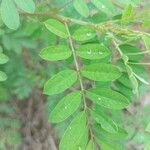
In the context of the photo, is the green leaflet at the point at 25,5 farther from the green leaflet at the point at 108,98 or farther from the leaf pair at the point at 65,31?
the green leaflet at the point at 108,98

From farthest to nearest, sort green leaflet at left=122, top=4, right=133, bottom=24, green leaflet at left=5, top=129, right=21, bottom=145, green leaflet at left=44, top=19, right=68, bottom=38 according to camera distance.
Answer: green leaflet at left=5, top=129, right=21, bottom=145
green leaflet at left=44, top=19, right=68, bottom=38
green leaflet at left=122, top=4, right=133, bottom=24

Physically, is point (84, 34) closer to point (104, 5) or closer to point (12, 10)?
point (104, 5)

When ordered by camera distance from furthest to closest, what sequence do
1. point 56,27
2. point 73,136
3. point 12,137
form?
point 12,137 < point 56,27 < point 73,136

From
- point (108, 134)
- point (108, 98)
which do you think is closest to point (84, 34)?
point (108, 98)

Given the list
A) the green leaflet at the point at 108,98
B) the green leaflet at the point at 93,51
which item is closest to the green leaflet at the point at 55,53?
the green leaflet at the point at 93,51

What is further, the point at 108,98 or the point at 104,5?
the point at 104,5

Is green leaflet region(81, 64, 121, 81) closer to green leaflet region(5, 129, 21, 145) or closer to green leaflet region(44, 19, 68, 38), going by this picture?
green leaflet region(44, 19, 68, 38)

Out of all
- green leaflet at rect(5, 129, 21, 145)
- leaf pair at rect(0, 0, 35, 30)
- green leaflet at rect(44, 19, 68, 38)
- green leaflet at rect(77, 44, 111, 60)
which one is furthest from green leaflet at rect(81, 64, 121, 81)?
green leaflet at rect(5, 129, 21, 145)
